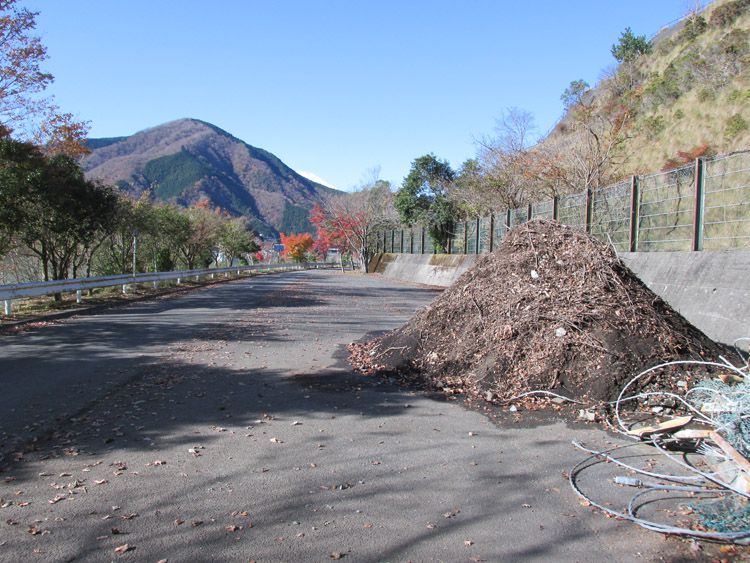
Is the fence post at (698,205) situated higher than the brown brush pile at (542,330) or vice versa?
the fence post at (698,205)

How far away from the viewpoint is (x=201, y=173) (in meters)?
154

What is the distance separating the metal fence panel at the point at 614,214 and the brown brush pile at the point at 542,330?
588 cm

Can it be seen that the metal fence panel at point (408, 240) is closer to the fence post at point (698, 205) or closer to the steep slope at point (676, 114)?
the steep slope at point (676, 114)

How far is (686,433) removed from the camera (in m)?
4.76

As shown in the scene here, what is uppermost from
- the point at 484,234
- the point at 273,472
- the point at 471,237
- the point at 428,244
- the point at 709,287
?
the point at 484,234

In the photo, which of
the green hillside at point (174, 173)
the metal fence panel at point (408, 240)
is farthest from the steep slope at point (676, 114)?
the green hillside at point (174, 173)

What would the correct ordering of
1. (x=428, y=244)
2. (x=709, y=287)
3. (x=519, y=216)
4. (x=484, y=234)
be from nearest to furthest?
(x=709, y=287)
(x=519, y=216)
(x=484, y=234)
(x=428, y=244)

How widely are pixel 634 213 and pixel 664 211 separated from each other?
22.7 inches

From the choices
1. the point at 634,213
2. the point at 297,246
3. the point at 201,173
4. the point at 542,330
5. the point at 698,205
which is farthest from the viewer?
the point at 201,173

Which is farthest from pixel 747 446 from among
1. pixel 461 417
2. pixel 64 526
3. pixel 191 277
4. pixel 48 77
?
pixel 191 277

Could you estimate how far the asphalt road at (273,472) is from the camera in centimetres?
338

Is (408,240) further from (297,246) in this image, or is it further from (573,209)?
(297,246)

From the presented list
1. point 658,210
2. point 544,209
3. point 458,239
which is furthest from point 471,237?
point 658,210

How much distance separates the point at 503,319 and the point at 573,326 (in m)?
0.95
